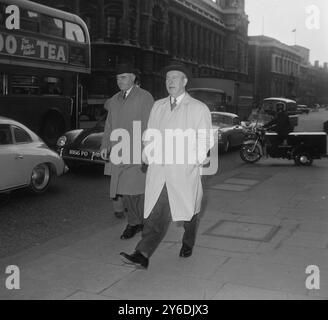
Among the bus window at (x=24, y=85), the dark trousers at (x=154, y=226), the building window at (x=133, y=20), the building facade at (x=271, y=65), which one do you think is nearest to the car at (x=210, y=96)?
the bus window at (x=24, y=85)

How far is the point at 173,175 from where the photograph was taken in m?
4.35

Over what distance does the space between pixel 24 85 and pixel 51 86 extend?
1056 millimetres

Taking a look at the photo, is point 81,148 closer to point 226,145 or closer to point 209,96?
point 226,145

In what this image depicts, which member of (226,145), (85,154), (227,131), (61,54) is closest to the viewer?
(85,154)

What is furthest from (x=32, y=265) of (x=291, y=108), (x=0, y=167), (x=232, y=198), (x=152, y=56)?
(x=152, y=56)

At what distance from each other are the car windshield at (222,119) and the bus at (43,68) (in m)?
4.19

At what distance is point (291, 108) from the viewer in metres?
35.7

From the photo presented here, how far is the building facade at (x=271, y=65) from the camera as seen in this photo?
85812mm

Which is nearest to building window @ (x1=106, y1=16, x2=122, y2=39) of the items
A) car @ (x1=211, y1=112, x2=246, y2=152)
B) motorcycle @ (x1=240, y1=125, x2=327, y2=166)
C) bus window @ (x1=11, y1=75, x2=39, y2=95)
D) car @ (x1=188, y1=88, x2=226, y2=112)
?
car @ (x1=188, y1=88, x2=226, y2=112)

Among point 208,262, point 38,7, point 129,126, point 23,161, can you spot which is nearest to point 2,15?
point 38,7

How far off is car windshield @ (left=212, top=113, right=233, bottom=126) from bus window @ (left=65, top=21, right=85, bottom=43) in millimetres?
4615

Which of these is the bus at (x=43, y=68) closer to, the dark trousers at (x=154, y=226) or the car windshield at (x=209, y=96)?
the dark trousers at (x=154, y=226)

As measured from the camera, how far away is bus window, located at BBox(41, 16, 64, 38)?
13.2 meters

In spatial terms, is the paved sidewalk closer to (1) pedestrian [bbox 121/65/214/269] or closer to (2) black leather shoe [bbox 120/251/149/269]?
(2) black leather shoe [bbox 120/251/149/269]
